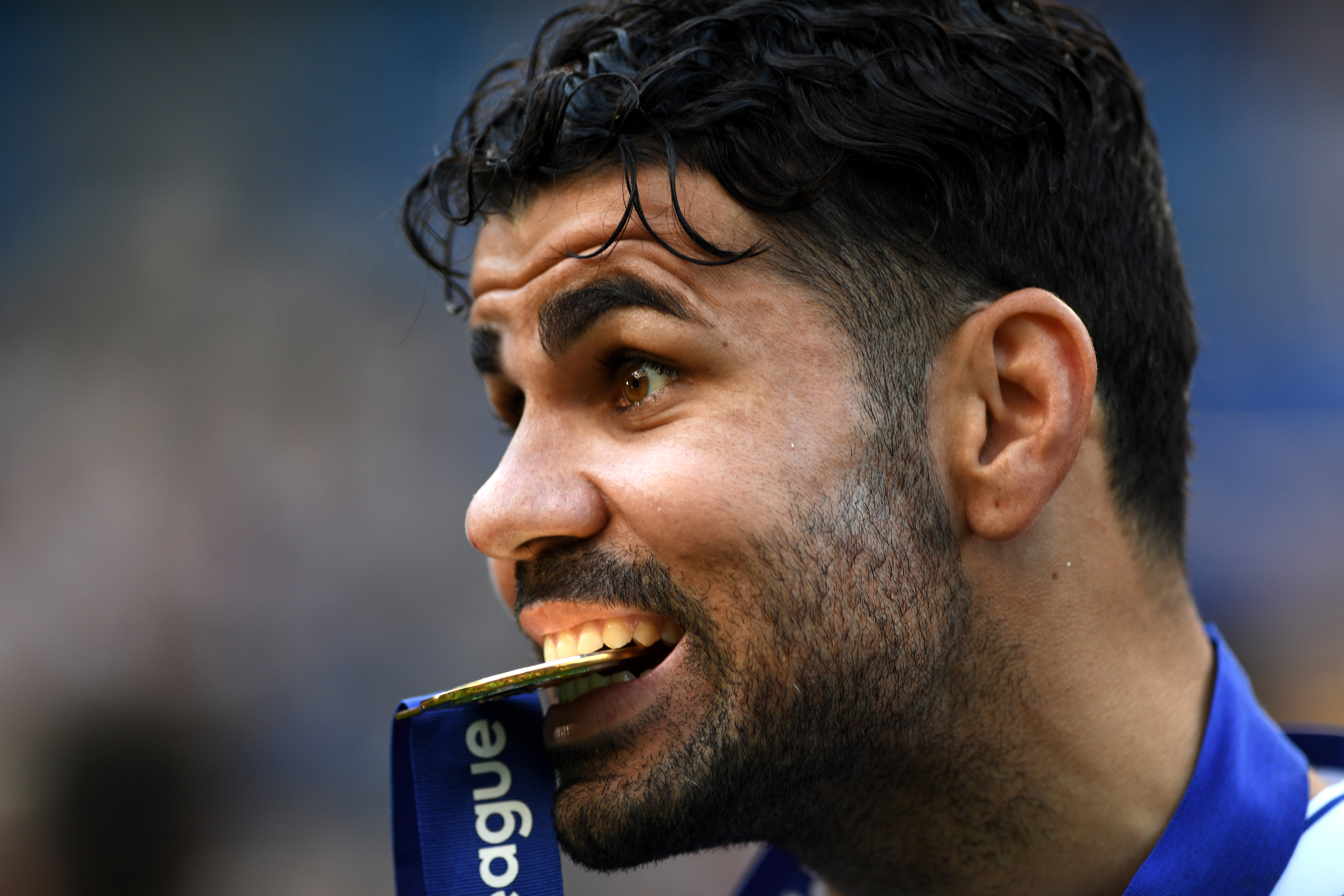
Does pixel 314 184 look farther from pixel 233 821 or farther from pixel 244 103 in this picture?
pixel 233 821

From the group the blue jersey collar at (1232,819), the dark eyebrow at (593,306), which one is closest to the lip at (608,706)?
the dark eyebrow at (593,306)

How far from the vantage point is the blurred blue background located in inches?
209

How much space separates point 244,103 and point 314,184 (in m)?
0.67

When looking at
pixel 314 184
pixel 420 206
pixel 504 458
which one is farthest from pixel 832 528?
pixel 314 184

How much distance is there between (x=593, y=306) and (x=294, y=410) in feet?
15.6

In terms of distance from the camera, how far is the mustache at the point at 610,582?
1.74m

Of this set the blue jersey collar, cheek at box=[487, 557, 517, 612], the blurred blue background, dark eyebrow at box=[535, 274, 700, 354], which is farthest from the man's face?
the blurred blue background

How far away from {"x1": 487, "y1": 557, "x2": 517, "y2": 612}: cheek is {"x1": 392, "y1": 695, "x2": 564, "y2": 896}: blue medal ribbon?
20cm

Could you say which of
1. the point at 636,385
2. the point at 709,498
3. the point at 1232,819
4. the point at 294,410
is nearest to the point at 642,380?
the point at 636,385

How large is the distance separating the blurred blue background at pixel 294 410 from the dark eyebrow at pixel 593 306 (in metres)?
4.08

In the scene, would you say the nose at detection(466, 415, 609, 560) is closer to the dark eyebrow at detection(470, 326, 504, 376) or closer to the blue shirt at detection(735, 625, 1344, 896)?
the dark eyebrow at detection(470, 326, 504, 376)

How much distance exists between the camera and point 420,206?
2396mm

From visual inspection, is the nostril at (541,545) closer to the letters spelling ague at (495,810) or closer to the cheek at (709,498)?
the cheek at (709,498)

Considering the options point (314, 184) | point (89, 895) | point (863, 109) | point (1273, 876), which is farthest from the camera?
point (314, 184)
